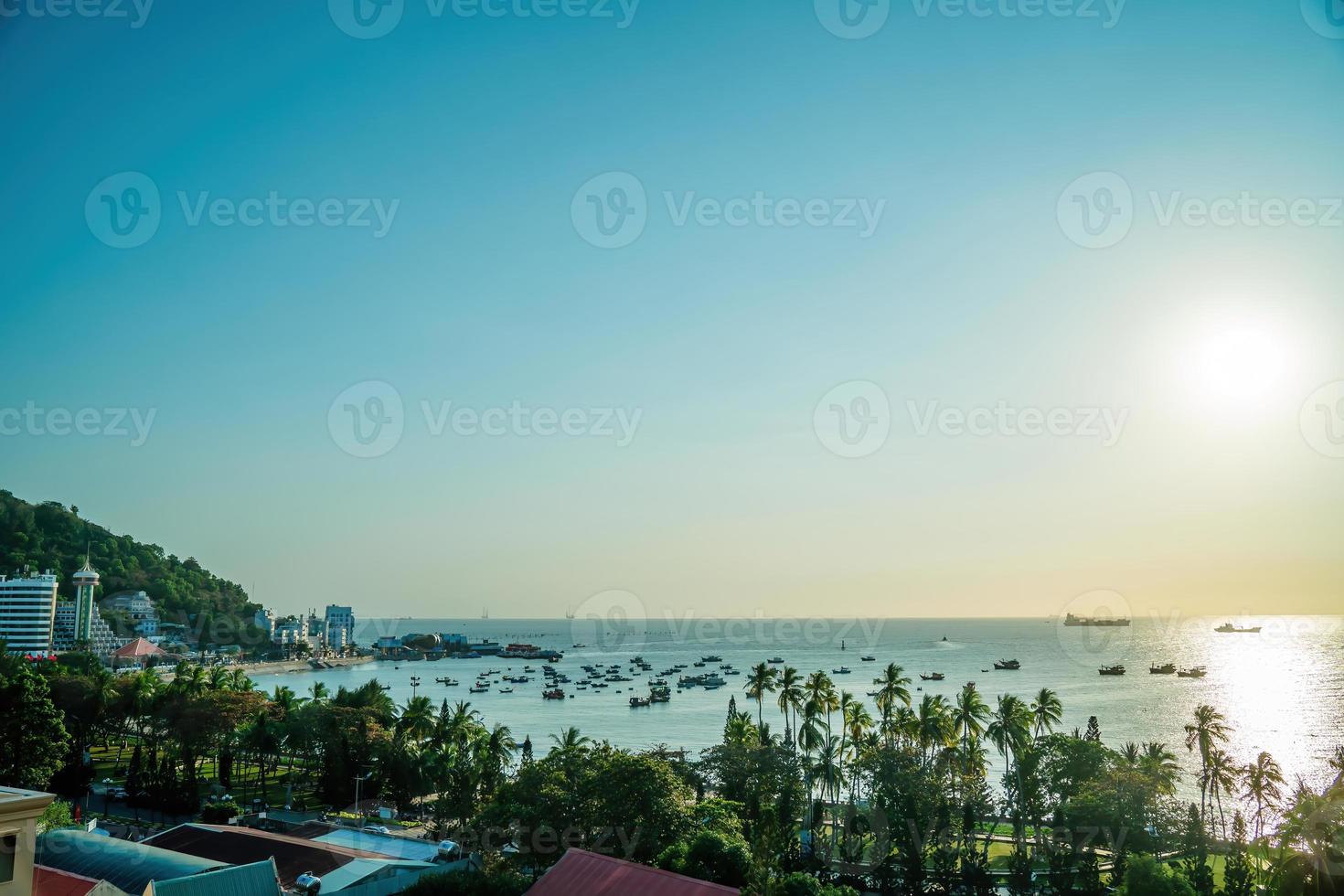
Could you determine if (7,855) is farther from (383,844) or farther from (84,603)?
(84,603)

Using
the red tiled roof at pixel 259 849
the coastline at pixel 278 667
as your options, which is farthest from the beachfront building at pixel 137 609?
the red tiled roof at pixel 259 849

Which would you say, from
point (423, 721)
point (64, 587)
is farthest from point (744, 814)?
point (64, 587)

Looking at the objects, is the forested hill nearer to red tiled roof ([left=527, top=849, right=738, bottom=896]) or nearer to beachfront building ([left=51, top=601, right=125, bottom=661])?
beachfront building ([left=51, top=601, right=125, bottom=661])

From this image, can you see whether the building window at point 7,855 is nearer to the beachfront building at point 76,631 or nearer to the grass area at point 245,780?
the grass area at point 245,780

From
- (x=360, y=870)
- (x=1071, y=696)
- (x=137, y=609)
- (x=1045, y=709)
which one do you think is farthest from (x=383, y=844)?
(x=137, y=609)

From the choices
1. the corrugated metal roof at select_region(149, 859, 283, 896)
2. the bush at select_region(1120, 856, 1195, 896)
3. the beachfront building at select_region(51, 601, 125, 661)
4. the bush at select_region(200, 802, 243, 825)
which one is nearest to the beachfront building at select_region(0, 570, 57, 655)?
the beachfront building at select_region(51, 601, 125, 661)

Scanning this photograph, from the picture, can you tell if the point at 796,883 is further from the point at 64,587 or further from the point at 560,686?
the point at 64,587
